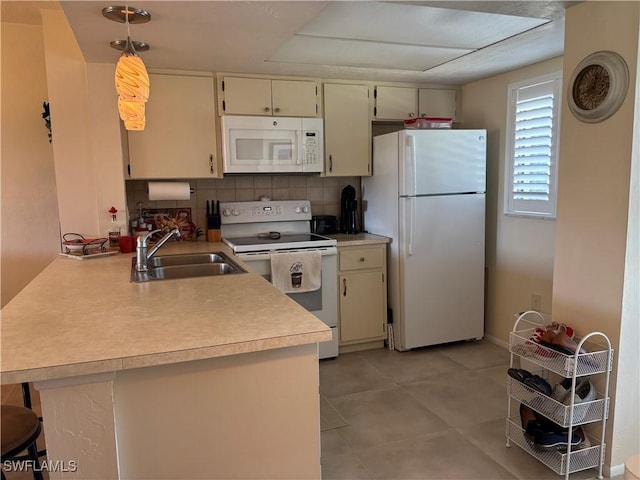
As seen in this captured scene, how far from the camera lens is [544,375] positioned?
2.40 metres

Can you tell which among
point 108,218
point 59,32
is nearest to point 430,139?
point 108,218

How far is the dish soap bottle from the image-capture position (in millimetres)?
2959

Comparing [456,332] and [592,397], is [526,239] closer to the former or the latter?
[456,332]

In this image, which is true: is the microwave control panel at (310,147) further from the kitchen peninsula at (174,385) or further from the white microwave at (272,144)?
the kitchen peninsula at (174,385)

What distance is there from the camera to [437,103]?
12.9ft

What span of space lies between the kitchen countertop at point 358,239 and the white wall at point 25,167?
6.84 ft

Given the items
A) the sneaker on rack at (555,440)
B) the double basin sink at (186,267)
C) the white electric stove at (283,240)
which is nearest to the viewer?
the sneaker on rack at (555,440)

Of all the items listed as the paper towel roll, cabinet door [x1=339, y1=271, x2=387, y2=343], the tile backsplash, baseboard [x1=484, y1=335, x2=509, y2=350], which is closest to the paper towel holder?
the paper towel roll

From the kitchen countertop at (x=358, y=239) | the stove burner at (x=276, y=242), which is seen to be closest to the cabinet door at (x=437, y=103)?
the kitchen countertop at (x=358, y=239)

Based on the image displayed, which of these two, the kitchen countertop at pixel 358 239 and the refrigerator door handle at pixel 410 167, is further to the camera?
the kitchen countertop at pixel 358 239

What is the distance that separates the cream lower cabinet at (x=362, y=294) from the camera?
3.53 meters

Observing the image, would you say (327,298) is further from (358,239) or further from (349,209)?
(349,209)

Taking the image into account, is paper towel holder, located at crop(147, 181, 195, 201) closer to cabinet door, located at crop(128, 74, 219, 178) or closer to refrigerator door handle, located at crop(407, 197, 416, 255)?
cabinet door, located at crop(128, 74, 219, 178)

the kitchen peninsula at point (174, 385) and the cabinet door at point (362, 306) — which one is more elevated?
the kitchen peninsula at point (174, 385)
